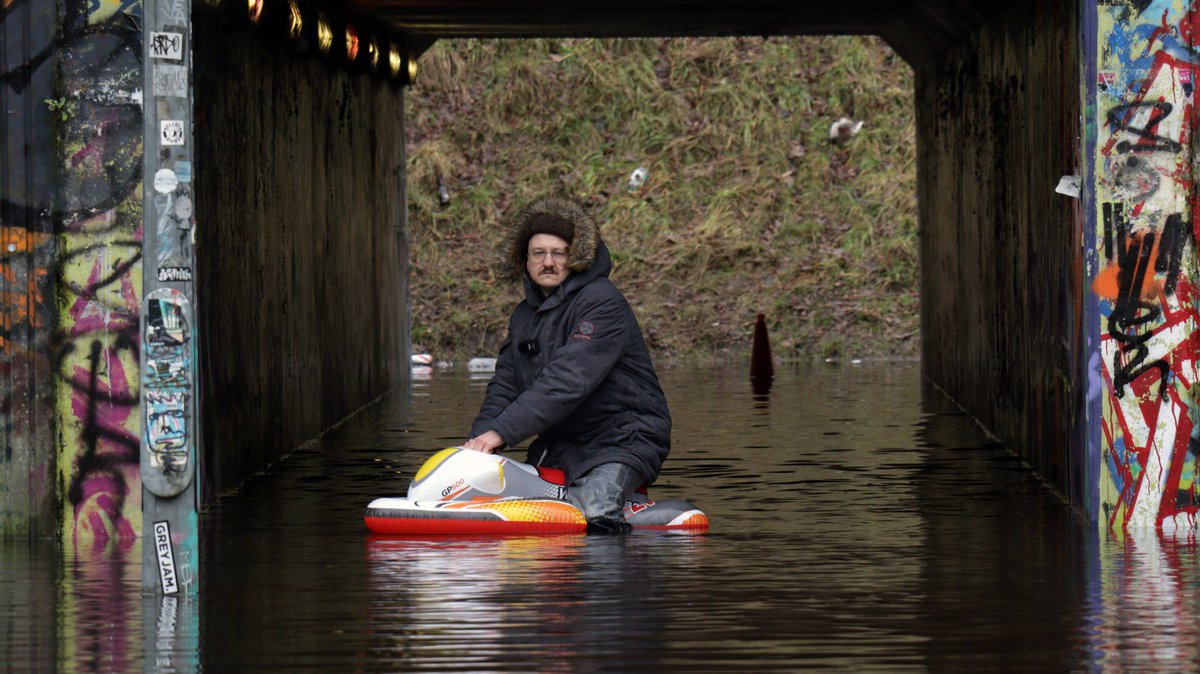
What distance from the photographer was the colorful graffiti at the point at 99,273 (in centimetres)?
1098

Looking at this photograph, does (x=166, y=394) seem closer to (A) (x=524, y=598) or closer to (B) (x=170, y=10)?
(B) (x=170, y=10)

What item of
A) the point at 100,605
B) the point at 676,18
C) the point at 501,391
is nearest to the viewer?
the point at 100,605

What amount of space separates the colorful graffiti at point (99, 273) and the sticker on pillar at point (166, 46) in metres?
2.39

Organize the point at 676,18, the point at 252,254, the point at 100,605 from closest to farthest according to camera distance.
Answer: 1. the point at 100,605
2. the point at 252,254
3. the point at 676,18

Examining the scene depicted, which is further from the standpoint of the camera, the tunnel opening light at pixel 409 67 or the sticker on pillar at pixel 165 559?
the tunnel opening light at pixel 409 67

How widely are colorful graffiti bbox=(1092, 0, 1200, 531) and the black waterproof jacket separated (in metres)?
2.21

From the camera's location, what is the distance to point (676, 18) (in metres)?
21.7

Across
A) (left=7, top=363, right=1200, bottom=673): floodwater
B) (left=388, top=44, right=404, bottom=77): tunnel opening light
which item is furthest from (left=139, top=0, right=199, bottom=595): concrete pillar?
(left=388, top=44, right=404, bottom=77): tunnel opening light

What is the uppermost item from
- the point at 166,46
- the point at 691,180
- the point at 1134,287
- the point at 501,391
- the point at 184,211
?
the point at 691,180

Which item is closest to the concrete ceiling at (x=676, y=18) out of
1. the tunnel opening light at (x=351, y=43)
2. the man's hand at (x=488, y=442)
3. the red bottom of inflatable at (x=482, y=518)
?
the tunnel opening light at (x=351, y=43)

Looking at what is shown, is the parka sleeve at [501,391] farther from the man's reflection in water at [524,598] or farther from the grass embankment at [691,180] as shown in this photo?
the grass embankment at [691,180]

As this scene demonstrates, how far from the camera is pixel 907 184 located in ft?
117

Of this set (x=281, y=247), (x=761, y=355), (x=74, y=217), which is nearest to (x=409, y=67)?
(x=761, y=355)

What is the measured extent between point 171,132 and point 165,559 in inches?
64.7
